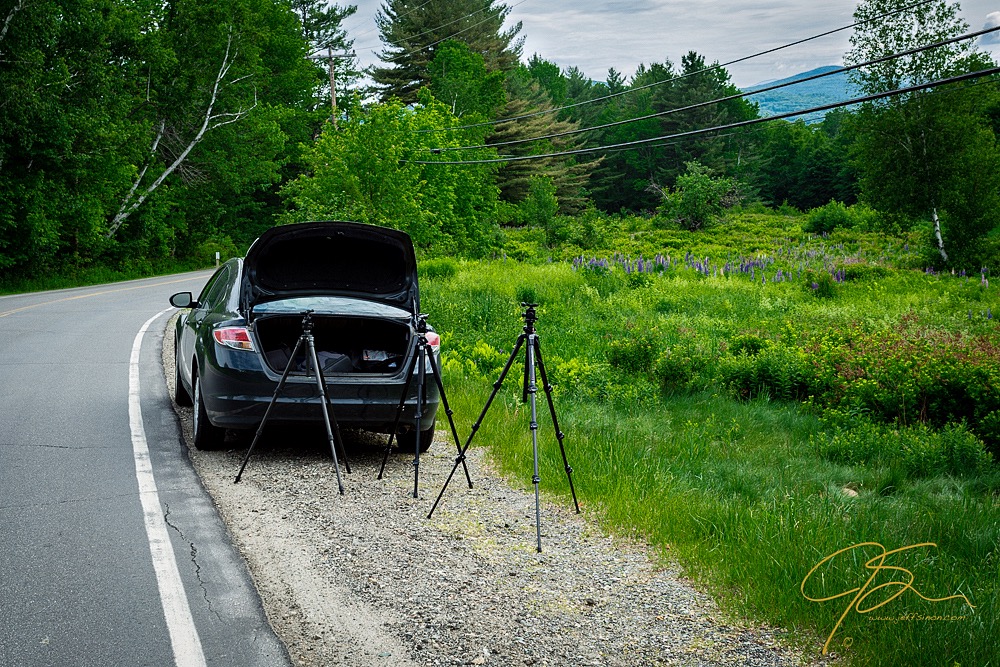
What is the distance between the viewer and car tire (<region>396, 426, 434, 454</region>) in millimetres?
7824

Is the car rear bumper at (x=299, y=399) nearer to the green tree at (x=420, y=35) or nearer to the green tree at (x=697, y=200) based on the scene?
the green tree at (x=697, y=200)

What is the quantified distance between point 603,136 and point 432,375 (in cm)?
9035

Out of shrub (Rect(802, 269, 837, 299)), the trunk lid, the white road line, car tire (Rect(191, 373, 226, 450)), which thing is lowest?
shrub (Rect(802, 269, 837, 299))

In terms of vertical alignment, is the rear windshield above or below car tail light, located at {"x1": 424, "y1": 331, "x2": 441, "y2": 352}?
above

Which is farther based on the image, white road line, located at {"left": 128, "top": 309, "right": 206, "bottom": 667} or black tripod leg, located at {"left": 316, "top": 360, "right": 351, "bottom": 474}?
black tripod leg, located at {"left": 316, "top": 360, "right": 351, "bottom": 474}

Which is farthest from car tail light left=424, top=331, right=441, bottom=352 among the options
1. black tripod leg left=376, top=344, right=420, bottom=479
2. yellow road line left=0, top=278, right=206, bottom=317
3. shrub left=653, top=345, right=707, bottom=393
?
yellow road line left=0, top=278, right=206, bottom=317

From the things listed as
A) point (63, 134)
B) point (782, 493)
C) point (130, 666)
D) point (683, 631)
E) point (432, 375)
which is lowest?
point (782, 493)

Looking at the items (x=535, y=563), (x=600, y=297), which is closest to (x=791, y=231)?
(x=600, y=297)

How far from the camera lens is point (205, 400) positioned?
723 cm

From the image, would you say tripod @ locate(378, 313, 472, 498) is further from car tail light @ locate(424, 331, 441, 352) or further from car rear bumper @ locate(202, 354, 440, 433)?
car tail light @ locate(424, 331, 441, 352)

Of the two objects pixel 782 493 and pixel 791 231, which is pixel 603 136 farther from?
pixel 782 493

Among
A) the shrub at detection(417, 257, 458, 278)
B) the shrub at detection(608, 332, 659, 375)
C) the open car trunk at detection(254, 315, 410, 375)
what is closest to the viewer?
the open car trunk at detection(254, 315, 410, 375)

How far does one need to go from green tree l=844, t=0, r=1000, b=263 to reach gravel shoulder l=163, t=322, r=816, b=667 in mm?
28372

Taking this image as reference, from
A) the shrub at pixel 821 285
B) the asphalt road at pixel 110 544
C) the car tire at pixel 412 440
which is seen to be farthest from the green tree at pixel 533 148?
the car tire at pixel 412 440
